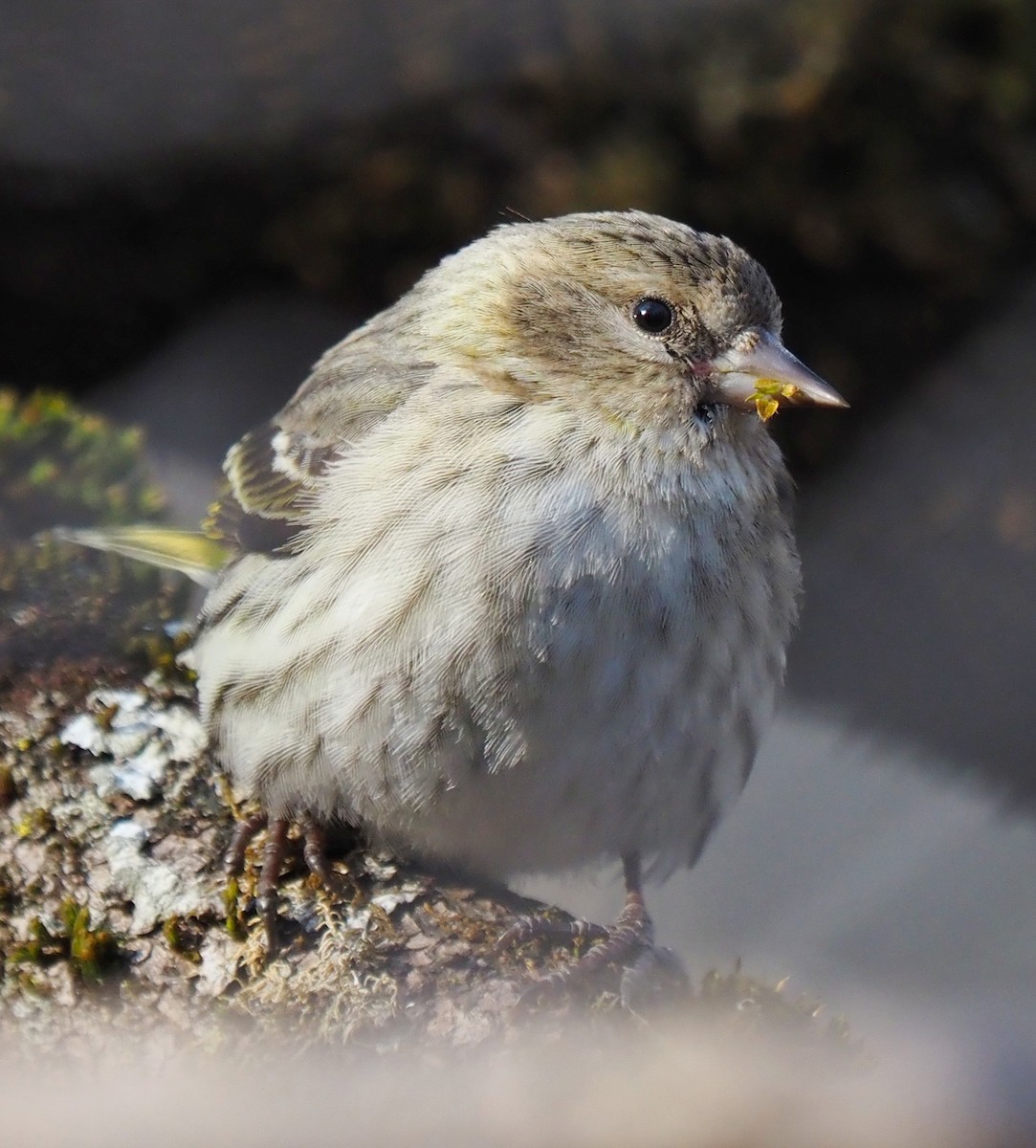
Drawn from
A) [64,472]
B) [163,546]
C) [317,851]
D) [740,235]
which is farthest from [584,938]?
[740,235]

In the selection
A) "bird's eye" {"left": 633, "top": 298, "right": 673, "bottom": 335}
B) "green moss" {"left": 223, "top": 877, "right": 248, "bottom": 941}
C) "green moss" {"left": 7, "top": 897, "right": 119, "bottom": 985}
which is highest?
"bird's eye" {"left": 633, "top": 298, "right": 673, "bottom": 335}

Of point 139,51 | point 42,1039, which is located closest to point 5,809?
point 42,1039

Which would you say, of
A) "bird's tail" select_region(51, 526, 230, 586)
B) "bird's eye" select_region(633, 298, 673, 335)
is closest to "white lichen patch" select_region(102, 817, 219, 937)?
"bird's tail" select_region(51, 526, 230, 586)

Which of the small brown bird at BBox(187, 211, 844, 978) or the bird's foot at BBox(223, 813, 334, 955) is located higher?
the small brown bird at BBox(187, 211, 844, 978)

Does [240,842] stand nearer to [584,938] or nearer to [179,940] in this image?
[179,940]

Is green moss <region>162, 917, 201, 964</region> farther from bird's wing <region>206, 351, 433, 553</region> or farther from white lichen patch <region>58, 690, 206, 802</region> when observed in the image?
bird's wing <region>206, 351, 433, 553</region>

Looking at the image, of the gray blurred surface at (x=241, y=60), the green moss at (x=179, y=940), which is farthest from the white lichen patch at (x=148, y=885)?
the gray blurred surface at (x=241, y=60)

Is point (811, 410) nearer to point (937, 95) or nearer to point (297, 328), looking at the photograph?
point (937, 95)

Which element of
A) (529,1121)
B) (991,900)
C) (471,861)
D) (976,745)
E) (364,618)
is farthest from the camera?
(976,745)
